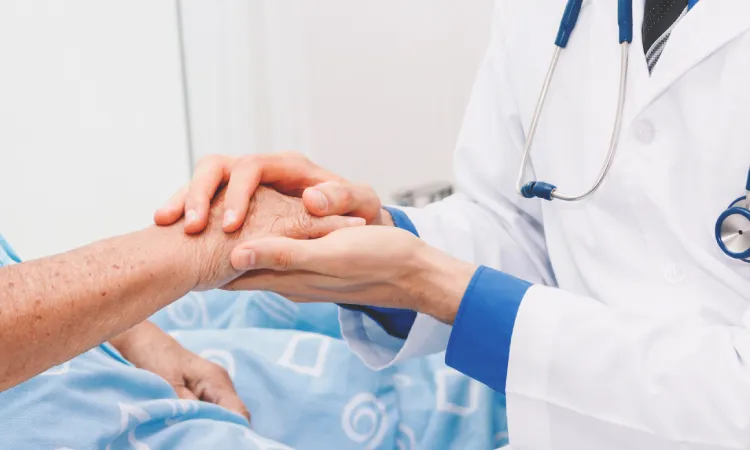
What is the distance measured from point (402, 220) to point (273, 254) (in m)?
0.30

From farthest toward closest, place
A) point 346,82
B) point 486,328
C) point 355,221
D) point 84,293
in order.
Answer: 1. point 346,82
2. point 355,221
3. point 486,328
4. point 84,293

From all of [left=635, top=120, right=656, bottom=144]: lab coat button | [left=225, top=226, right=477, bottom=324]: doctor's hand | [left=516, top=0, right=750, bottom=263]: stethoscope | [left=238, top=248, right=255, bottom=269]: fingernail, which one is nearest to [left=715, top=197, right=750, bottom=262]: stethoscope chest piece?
[left=516, top=0, right=750, bottom=263]: stethoscope

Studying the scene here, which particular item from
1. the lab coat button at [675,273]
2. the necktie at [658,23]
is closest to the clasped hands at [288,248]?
the lab coat button at [675,273]

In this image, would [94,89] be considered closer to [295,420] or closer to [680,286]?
[295,420]

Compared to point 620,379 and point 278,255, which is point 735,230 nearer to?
point 620,379

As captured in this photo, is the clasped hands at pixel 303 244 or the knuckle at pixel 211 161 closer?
the clasped hands at pixel 303 244

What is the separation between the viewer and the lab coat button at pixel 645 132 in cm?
88

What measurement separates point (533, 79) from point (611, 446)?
533mm

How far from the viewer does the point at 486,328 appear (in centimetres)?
79

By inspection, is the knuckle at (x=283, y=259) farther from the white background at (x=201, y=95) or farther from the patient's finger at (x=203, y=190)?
the white background at (x=201, y=95)

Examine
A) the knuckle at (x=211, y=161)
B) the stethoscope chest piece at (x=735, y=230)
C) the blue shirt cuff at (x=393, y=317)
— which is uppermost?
the knuckle at (x=211, y=161)

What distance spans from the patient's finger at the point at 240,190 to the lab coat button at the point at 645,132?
0.49 meters

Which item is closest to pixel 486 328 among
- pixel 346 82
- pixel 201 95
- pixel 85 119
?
pixel 85 119

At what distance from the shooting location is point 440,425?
0.93 meters
